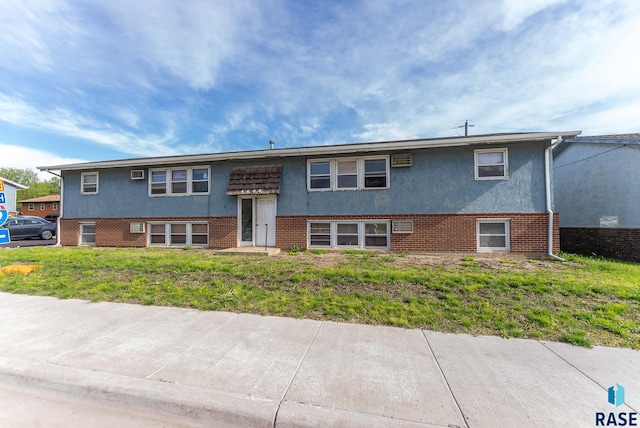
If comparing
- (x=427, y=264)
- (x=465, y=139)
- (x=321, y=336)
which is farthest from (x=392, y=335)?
(x=465, y=139)

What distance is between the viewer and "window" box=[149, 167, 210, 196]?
460 inches

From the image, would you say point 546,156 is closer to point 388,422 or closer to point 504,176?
point 504,176

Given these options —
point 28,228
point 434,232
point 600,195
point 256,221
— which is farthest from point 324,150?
point 28,228

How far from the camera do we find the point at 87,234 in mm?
12836

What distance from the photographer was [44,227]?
17.1m

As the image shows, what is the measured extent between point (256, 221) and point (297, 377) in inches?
343

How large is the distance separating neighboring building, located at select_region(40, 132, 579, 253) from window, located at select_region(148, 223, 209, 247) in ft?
0.14

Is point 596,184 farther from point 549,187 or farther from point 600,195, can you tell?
point 549,187

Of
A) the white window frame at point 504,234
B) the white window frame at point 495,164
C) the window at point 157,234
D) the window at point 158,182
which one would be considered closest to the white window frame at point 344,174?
the white window frame at point 495,164

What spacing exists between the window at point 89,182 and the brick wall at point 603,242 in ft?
68.8

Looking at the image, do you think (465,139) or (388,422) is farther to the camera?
(465,139)

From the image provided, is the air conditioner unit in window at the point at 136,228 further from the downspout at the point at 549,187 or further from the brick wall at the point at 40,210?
the brick wall at the point at 40,210

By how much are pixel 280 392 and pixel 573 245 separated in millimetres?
13935

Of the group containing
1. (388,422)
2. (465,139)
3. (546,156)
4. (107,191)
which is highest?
(465,139)
